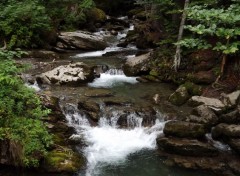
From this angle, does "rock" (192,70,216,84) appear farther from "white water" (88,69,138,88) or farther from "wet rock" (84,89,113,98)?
"wet rock" (84,89,113,98)

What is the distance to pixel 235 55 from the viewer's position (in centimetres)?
1221

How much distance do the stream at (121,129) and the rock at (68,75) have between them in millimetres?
374

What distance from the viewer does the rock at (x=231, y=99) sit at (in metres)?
10.6

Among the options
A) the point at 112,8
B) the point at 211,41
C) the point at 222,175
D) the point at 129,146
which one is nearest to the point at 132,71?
the point at 211,41

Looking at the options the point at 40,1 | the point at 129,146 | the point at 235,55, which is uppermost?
the point at 40,1

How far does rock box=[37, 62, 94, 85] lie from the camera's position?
44.3 ft

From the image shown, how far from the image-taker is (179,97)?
12.0m

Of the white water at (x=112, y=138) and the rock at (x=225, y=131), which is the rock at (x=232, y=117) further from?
the white water at (x=112, y=138)

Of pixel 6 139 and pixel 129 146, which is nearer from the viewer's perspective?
pixel 6 139

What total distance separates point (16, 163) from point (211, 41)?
9879mm

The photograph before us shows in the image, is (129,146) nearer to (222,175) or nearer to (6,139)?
(222,175)

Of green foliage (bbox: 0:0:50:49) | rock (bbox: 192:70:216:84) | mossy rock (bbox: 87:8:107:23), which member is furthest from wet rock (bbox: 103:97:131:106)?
mossy rock (bbox: 87:8:107:23)

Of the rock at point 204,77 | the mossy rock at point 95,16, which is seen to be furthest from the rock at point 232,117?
the mossy rock at point 95,16

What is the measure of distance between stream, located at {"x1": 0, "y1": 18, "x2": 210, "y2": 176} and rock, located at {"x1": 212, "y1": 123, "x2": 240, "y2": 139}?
1.58m
